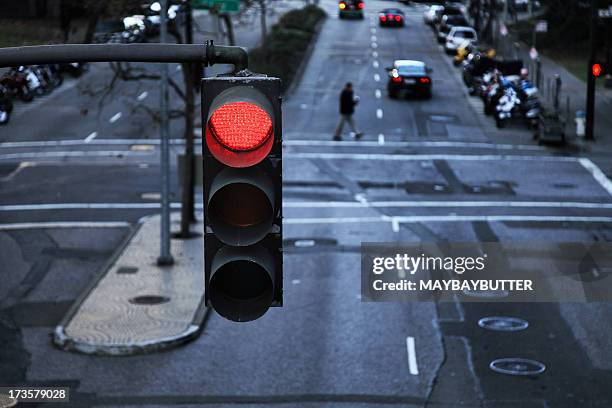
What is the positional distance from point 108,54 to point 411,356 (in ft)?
45.5

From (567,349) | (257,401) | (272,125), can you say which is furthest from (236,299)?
(567,349)

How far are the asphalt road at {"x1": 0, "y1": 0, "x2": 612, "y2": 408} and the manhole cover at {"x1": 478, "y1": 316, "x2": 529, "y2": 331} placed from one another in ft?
0.69

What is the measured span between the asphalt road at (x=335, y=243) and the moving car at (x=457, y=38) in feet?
58.9

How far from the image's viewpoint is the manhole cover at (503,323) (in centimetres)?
2072

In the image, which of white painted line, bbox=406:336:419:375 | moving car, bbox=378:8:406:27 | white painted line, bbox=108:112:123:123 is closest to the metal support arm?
white painted line, bbox=406:336:419:375

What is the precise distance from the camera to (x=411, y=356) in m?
19.0

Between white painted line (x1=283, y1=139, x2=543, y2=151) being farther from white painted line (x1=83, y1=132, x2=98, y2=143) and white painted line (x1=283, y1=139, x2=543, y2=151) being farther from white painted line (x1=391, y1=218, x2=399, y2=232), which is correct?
white painted line (x1=391, y1=218, x2=399, y2=232)

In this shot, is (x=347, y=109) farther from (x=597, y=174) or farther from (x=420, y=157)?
(x=597, y=174)

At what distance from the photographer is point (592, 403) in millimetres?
16625

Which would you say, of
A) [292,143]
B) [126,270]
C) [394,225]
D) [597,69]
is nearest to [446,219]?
[394,225]

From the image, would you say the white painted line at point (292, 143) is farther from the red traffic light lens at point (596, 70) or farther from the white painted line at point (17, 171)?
the white painted line at point (17, 171)

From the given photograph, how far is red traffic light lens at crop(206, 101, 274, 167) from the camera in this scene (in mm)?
5152

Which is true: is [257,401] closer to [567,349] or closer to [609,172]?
[567,349]

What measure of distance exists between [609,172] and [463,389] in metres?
19.4
